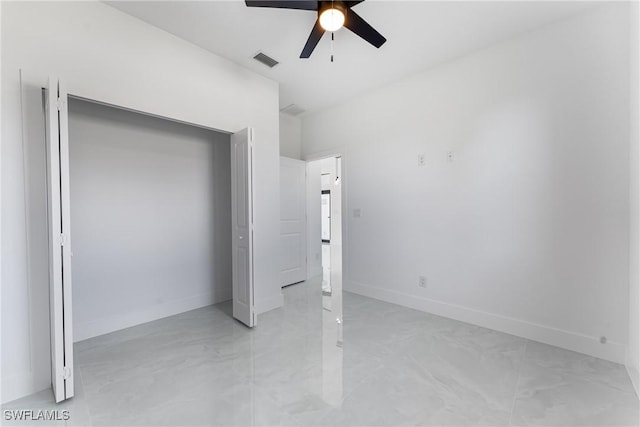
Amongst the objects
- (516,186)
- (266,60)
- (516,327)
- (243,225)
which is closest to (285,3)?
(266,60)

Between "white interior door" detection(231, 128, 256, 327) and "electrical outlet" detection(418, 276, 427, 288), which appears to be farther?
"electrical outlet" detection(418, 276, 427, 288)

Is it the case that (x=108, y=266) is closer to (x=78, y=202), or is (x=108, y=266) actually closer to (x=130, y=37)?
(x=78, y=202)

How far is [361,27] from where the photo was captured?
2.18 meters

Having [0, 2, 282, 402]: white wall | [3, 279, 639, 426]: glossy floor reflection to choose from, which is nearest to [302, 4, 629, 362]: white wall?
[3, 279, 639, 426]: glossy floor reflection

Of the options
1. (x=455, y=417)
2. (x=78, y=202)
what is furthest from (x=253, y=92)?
(x=455, y=417)

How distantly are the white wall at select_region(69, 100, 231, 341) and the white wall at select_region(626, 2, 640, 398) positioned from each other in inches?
171

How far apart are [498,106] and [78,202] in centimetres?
461

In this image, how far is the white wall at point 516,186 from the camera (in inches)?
92.6

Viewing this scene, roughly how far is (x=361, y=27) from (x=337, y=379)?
2841 mm

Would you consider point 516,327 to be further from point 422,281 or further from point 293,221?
point 293,221

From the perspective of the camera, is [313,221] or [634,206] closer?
[634,206]

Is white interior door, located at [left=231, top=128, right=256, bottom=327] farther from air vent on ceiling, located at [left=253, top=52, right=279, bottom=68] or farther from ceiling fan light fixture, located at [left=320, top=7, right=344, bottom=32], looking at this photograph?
ceiling fan light fixture, located at [left=320, top=7, right=344, bottom=32]

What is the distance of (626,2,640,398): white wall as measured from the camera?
208 cm

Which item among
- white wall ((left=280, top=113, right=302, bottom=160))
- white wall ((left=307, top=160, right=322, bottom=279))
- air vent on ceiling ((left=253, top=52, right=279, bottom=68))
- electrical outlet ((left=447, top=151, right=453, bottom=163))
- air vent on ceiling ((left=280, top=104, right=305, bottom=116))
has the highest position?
air vent on ceiling ((left=253, top=52, right=279, bottom=68))
